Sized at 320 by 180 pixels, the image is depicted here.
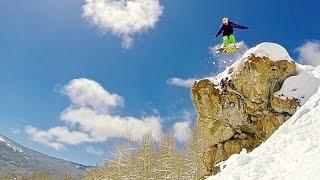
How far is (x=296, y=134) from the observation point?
16.7m

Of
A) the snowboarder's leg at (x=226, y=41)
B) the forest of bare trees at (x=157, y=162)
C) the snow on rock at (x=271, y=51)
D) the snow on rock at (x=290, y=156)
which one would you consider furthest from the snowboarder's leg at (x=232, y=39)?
the forest of bare trees at (x=157, y=162)

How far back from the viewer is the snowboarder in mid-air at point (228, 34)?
88.2 ft

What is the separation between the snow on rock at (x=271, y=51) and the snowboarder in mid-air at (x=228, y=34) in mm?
1287

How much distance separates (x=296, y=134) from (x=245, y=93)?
1174 cm

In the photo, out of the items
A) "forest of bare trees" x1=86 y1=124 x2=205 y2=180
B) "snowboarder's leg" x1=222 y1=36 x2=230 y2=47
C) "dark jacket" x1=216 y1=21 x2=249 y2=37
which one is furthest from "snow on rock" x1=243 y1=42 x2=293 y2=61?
"forest of bare trees" x1=86 y1=124 x2=205 y2=180

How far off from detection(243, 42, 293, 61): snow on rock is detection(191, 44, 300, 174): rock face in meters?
0.21

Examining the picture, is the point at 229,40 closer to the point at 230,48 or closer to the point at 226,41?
the point at 226,41

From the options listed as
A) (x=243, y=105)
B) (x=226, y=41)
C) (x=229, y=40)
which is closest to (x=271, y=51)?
(x=229, y=40)

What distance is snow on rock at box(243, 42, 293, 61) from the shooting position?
1091 inches

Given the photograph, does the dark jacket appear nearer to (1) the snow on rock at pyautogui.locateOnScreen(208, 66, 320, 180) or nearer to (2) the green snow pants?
(2) the green snow pants

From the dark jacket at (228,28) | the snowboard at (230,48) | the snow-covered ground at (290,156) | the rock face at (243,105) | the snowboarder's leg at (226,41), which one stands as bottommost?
the snow-covered ground at (290,156)

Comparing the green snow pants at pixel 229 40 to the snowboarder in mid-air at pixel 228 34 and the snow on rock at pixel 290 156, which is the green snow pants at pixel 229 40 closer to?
the snowboarder in mid-air at pixel 228 34

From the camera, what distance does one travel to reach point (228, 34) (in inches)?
1072

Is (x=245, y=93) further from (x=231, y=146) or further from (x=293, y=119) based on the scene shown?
(x=293, y=119)
